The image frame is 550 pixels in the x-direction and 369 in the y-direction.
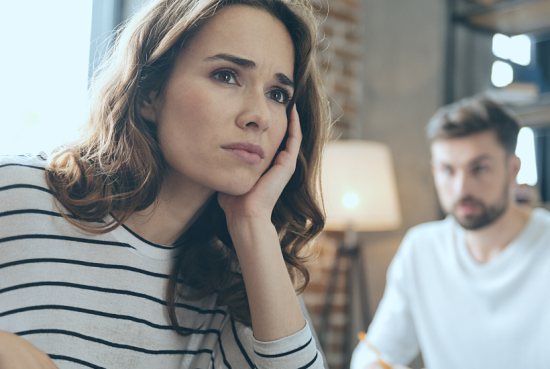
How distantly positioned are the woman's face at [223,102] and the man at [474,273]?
1.17m

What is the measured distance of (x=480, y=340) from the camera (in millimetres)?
1733

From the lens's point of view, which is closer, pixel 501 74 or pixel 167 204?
pixel 167 204

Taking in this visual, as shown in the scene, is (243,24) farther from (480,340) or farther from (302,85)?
(480,340)

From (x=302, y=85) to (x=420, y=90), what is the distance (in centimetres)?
188

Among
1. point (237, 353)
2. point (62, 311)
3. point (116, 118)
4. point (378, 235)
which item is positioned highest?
point (116, 118)

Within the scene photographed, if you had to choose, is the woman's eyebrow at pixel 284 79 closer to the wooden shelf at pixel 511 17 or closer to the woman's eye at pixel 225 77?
the woman's eye at pixel 225 77

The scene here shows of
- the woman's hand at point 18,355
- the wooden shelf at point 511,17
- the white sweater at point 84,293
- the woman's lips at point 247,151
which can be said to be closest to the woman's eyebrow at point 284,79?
the woman's lips at point 247,151

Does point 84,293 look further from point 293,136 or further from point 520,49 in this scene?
point 520,49

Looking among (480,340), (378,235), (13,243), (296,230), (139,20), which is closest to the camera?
(13,243)

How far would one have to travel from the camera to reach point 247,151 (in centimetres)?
78

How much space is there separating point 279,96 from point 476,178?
131 centimetres

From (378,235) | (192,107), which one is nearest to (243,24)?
(192,107)

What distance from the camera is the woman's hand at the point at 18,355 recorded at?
0.56 metres

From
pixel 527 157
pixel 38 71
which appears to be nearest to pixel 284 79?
pixel 38 71
